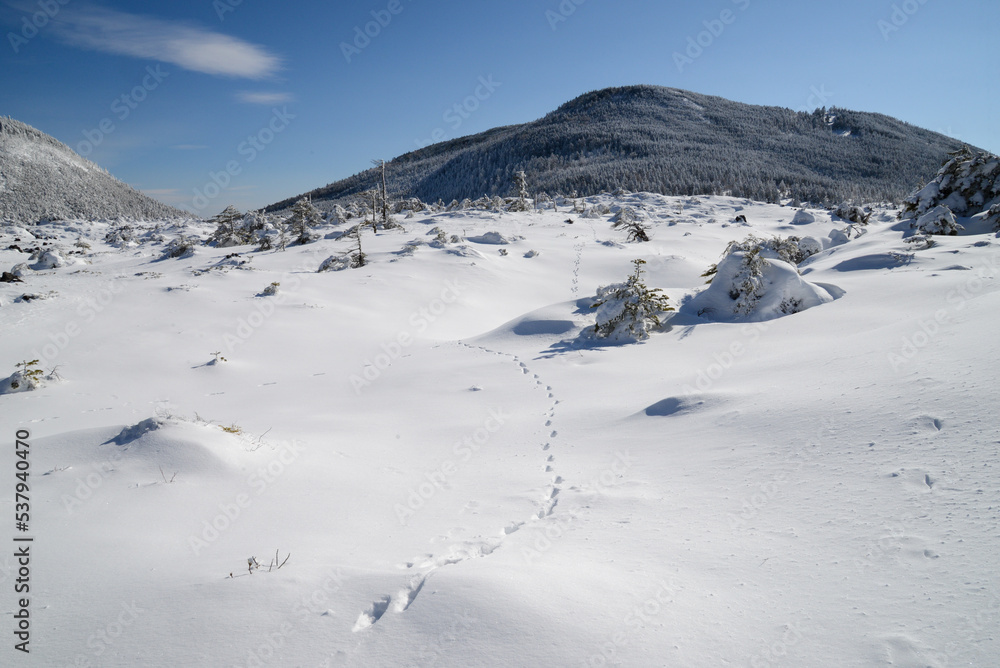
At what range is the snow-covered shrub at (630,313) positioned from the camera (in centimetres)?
904

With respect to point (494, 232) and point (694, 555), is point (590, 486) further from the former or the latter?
point (494, 232)

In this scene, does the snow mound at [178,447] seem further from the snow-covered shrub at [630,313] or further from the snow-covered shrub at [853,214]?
the snow-covered shrub at [853,214]

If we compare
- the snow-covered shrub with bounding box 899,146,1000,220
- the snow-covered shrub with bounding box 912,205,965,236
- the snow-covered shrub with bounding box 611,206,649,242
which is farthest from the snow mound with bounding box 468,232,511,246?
the snow-covered shrub with bounding box 899,146,1000,220

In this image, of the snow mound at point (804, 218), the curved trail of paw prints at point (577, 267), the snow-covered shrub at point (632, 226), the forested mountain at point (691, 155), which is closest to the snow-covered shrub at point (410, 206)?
the snow-covered shrub at point (632, 226)

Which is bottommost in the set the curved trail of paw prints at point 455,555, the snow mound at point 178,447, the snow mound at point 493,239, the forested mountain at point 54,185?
the curved trail of paw prints at point 455,555

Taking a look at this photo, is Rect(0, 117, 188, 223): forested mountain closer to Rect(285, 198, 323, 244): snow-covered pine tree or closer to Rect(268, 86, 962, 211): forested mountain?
Rect(268, 86, 962, 211): forested mountain

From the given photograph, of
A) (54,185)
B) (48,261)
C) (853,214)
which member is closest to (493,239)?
(48,261)

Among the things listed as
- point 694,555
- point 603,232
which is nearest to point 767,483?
point 694,555

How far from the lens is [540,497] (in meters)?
3.88

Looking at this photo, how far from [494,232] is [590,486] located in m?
18.2

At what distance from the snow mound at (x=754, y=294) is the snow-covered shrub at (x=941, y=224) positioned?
605 centimetres

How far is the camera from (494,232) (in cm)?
2109

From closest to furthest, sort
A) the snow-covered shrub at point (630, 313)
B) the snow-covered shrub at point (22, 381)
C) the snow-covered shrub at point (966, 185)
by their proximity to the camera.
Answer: the snow-covered shrub at point (22, 381) → the snow-covered shrub at point (630, 313) → the snow-covered shrub at point (966, 185)

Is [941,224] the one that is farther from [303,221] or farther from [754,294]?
[303,221]
